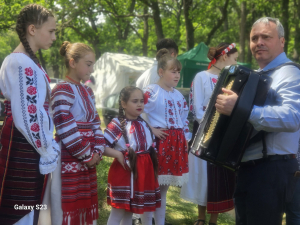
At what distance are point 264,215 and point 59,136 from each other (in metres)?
1.62

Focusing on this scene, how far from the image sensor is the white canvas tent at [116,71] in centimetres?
1680

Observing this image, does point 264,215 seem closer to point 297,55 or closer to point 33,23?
point 33,23

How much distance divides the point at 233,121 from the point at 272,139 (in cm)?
33

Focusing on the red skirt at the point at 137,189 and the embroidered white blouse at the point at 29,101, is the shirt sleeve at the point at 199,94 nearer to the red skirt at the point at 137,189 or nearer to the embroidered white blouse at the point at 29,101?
the red skirt at the point at 137,189

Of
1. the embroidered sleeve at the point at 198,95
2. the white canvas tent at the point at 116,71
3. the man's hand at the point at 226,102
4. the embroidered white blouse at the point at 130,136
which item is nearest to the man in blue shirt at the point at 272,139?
the man's hand at the point at 226,102

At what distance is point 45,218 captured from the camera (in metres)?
2.64

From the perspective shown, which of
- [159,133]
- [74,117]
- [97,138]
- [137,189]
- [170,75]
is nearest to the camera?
[74,117]

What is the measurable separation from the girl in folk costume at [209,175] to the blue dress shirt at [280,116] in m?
1.41

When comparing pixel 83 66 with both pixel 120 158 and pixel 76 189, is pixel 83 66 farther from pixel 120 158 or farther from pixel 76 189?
pixel 76 189

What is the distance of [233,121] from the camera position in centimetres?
215

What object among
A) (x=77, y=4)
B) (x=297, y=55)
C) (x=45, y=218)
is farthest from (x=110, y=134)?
(x=297, y=55)

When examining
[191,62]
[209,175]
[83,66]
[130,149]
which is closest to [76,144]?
[130,149]

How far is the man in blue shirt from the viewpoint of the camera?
211 cm

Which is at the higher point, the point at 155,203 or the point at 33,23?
the point at 33,23
